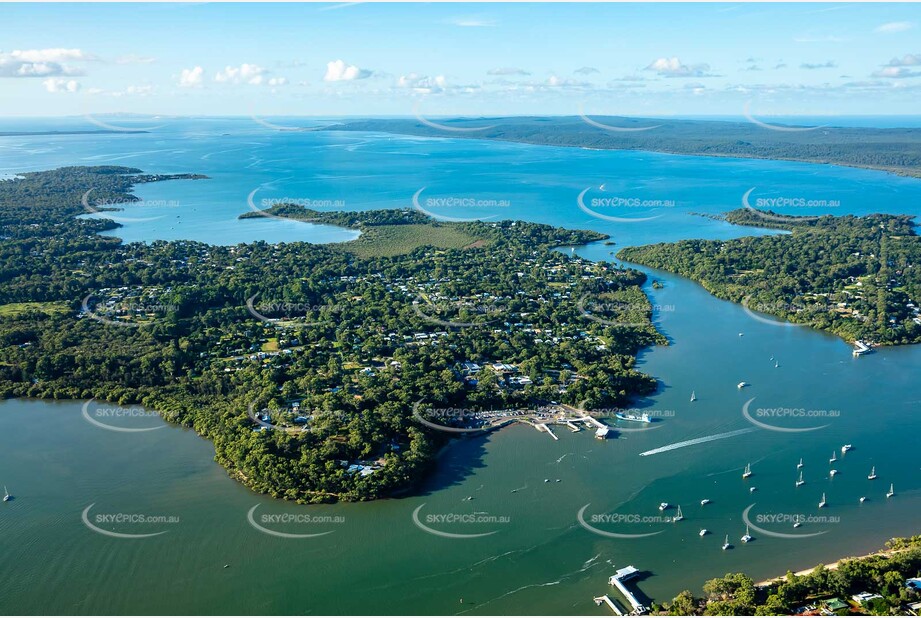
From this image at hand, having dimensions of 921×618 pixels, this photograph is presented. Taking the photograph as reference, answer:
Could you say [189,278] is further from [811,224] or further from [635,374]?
[811,224]

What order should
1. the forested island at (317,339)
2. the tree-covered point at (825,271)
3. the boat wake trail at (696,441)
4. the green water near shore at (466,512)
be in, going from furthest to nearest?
the tree-covered point at (825,271) < the boat wake trail at (696,441) < the forested island at (317,339) < the green water near shore at (466,512)

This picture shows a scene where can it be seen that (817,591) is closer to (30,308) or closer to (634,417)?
(634,417)

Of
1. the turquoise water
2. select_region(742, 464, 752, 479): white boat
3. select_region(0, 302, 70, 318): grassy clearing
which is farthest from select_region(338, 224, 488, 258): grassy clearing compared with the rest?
select_region(742, 464, 752, 479): white boat

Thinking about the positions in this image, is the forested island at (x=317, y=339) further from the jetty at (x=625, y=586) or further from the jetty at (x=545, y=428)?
the jetty at (x=625, y=586)

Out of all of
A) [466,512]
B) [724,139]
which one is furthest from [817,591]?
[724,139]

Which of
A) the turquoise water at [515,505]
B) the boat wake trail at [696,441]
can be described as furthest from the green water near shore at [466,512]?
the boat wake trail at [696,441]
